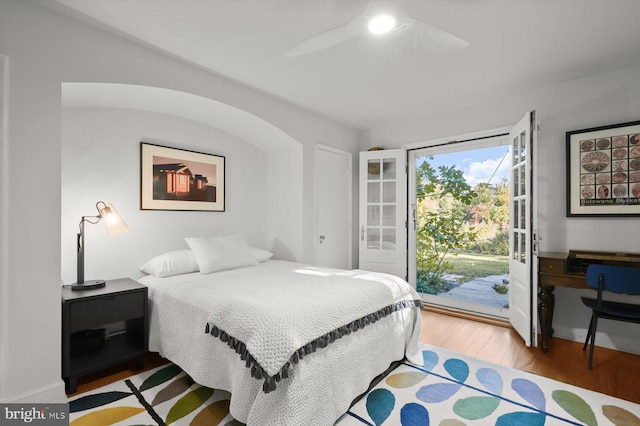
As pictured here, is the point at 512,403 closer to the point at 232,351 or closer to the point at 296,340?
the point at 296,340

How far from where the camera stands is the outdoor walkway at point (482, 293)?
3.87m

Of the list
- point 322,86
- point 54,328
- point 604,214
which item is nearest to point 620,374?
point 604,214

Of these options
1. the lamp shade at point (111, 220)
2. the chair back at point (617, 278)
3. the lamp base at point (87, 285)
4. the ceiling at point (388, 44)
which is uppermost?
the ceiling at point (388, 44)

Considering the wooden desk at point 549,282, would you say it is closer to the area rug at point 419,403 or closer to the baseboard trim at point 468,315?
the baseboard trim at point 468,315

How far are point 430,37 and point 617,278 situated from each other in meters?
2.28

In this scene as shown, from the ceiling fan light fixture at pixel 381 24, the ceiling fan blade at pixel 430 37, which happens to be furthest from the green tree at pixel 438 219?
the ceiling fan light fixture at pixel 381 24

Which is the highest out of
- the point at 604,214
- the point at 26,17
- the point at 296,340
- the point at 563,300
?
the point at 26,17

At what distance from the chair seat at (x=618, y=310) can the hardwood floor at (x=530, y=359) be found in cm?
47

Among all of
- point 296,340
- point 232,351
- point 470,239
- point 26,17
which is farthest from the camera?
point 470,239

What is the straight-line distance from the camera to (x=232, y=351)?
5.99ft

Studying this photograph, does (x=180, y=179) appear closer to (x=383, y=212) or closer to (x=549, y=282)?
(x=383, y=212)

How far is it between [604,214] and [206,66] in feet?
13.0

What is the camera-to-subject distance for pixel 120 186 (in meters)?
2.88

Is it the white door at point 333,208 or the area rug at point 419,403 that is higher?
the white door at point 333,208
